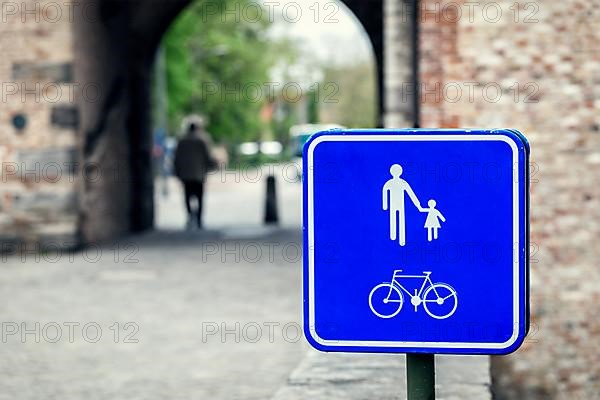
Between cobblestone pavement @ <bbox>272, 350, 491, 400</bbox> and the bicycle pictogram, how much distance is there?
199cm

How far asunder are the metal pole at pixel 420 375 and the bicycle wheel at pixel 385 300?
129mm

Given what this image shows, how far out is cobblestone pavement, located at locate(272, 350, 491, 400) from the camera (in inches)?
184

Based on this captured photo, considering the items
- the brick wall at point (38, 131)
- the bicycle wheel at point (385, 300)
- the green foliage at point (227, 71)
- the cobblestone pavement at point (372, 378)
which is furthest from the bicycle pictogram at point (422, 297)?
the green foliage at point (227, 71)

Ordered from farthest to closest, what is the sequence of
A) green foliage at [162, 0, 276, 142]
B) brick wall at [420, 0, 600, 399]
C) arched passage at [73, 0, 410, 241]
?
1. green foliage at [162, 0, 276, 142]
2. arched passage at [73, 0, 410, 241]
3. brick wall at [420, 0, 600, 399]

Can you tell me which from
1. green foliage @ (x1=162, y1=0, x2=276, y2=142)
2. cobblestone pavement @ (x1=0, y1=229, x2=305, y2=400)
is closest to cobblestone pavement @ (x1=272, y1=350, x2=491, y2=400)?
cobblestone pavement @ (x1=0, y1=229, x2=305, y2=400)

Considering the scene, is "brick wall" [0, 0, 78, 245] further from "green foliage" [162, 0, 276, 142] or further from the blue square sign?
"green foliage" [162, 0, 276, 142]

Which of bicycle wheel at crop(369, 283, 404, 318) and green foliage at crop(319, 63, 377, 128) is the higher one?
green foliage at crop(319, 63, 377, 128)

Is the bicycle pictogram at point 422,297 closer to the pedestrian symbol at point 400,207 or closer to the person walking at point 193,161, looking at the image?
the pedestrian symbol at point 400,207

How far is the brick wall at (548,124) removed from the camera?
23.8 ft

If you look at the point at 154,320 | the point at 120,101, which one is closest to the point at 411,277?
the point at 154,320

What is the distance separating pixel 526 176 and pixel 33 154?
11371mm

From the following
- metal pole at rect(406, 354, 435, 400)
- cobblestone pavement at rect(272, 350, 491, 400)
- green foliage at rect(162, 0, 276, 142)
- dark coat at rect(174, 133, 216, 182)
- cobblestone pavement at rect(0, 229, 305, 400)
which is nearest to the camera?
metal pole at rect(406, 354, 435, 400)

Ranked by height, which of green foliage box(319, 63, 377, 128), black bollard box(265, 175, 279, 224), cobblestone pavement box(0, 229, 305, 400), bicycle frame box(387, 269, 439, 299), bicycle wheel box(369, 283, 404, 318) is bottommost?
cobblestone pavement box(0, 229, 305, 400)

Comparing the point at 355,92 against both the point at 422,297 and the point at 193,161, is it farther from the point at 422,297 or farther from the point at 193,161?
the point at 422,297
